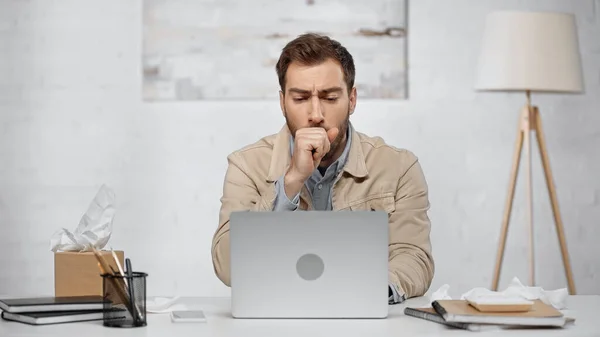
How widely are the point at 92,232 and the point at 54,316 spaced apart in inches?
12.1

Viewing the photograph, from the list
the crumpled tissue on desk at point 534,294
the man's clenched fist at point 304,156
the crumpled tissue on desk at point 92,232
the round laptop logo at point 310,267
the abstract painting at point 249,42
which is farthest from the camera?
the abstract painting at point 249,42

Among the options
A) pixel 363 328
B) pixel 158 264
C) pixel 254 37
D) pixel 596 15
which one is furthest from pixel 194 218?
pixel 363 328

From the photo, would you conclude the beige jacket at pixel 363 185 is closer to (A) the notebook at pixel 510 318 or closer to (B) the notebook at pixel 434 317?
(B) the notebook at pixel 434 317

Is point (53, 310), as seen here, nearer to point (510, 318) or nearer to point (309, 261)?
point (309, 261)

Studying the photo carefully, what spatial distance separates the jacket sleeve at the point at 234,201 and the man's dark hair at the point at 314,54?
272mm

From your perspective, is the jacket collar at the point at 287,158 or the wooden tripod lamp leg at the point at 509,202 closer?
the jacket collar at the point at 287,158

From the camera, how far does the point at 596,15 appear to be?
13.5 feet

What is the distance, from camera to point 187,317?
1613 millimetres

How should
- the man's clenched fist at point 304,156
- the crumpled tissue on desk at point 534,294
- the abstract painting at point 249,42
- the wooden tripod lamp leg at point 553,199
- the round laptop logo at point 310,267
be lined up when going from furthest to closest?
the abstract painting at point 249,42 → the wooden tripod lamp leg at point 553,199 → the man's clenched fist at point 304,156 → the crumpled tissue on desk at point 534,294 → the round laptop logo at point 310,267

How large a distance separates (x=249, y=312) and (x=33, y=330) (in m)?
0.37

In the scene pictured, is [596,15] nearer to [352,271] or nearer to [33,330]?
[352,271]

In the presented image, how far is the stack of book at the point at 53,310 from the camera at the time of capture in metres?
1.60

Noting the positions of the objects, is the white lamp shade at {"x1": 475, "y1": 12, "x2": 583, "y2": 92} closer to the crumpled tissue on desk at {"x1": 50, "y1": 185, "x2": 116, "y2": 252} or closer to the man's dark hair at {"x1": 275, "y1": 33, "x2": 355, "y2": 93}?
the man's dark hair at {"x1": 275, "y1": 33, "x2": 355, "y2": 93}

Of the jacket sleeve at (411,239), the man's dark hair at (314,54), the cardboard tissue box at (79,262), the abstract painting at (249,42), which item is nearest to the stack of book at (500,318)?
the jacket sleeve at (411,239)
